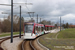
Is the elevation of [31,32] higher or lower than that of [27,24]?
lower

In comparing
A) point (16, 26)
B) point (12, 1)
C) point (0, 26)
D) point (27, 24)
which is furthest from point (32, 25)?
point (16, 26)

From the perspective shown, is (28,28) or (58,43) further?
(28,28)

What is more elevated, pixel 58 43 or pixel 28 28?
pixel 28 28

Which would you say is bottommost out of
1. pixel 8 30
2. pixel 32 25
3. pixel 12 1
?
pixel 8 30

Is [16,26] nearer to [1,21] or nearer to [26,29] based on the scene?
[1,21]

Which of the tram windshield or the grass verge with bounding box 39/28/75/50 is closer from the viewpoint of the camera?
the grass verge with bounding box 39/28/75/50

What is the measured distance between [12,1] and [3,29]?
50.7m

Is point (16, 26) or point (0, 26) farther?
point (16, 26)

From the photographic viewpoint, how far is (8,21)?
64812 mm

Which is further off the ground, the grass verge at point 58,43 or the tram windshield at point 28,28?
the tram windshield at point 28,28

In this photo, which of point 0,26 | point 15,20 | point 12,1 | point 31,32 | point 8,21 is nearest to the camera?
point 12,1

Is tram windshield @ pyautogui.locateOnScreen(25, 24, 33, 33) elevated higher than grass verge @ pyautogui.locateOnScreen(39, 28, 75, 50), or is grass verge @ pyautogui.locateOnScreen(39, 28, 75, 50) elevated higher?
tram windshield @ pyautogui.locateOnScreen(25, 24, 33, 33)

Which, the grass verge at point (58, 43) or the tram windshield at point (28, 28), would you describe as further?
the tram windshield at point (28, 28)

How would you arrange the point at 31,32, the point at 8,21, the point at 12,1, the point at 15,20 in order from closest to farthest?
the point at 12,1 < the point at 31,32 < the point at 8,21 < the point at 15,20
